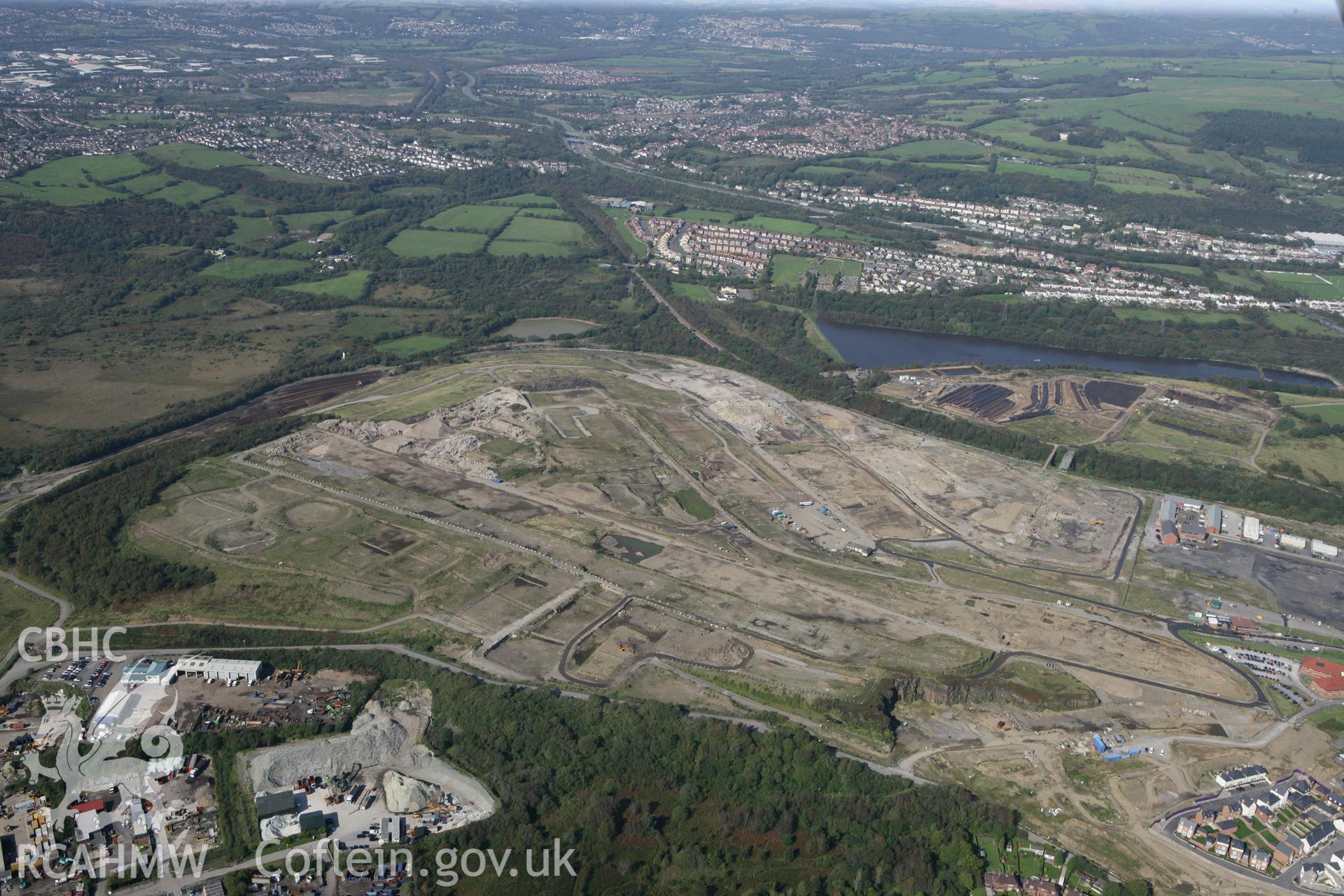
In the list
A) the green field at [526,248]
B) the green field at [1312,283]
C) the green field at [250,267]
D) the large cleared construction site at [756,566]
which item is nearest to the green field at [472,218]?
the green field at [526,248]

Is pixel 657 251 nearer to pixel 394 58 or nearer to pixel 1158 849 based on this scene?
pixel 1158 849

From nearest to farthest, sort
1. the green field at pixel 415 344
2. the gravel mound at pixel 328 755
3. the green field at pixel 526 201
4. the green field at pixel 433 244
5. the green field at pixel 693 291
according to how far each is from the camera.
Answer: the gravel mound at pixel 328 755 → the green field at pixel 415 344 → the green field at pixel 693 291 → the green field at pixel 433 244 → the green field at pixel 526 201

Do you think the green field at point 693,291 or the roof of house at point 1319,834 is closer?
the roof of house at point 1319,834

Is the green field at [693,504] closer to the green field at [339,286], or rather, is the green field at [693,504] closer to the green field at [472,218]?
the green field at [339,286]

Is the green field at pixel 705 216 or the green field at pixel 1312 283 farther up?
the green field at pixel 705 216

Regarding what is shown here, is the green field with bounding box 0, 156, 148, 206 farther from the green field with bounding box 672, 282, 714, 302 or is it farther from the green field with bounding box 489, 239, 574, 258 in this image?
the green field with bounding box 672, 282, 714, 302

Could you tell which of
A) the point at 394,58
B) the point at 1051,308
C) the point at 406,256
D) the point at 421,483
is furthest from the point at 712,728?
the point at 394,58
